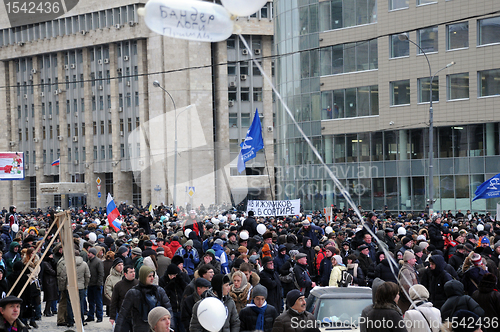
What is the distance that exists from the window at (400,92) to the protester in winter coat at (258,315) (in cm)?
3213

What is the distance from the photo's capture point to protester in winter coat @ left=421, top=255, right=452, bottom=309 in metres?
9.78

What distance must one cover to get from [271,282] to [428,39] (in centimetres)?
3016

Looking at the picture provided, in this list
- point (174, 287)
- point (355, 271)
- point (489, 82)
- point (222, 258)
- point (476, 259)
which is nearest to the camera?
point (476, 259)

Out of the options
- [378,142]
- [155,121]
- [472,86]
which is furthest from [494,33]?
[155,121]

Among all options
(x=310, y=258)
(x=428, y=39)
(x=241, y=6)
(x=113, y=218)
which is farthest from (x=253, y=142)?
(x=428, y=39)

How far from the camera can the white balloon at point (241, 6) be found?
4.72 m

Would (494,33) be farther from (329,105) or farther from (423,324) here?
(423,324)

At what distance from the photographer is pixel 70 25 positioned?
70.1 metres

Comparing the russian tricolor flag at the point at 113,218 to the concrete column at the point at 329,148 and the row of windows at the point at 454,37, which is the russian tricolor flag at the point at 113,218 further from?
the concrete column at the point at 329,148

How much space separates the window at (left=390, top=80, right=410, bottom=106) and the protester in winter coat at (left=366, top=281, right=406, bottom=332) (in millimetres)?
33080

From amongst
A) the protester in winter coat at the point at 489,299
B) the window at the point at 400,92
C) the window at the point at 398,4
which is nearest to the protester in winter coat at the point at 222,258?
the protester in winter coat at the point at 489,299

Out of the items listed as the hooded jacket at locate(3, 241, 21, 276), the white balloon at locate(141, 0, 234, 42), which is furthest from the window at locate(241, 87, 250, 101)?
the white balloon at locate(141, 0, 234, 42)

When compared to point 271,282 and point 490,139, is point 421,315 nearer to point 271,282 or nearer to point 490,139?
point 271,282

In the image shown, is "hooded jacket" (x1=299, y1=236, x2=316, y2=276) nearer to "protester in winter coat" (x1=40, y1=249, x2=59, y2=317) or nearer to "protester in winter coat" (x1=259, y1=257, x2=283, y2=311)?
"protester in winter coat" (x1=259, y1=257, x2=283, y2=311)
